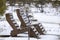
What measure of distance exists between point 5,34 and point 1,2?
195 cm

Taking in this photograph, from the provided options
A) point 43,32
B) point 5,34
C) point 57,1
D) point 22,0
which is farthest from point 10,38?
point 57,1

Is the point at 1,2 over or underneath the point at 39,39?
over

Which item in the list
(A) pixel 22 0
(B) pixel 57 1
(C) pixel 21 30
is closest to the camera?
(C) pixel 21 30

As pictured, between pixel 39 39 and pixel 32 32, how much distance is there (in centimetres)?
97

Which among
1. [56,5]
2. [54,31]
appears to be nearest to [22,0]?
[56,5]

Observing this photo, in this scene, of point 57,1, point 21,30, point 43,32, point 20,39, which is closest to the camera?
point 20,39

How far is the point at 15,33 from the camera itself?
54.5 ft

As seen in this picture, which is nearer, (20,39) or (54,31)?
(20,39)

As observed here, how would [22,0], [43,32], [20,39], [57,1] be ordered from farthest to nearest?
[57,1] → [22,0] → [43,32] → [20,39]

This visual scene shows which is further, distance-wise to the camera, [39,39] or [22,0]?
[22,0]

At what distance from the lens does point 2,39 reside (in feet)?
50.7

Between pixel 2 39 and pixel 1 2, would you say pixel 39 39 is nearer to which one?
pixel 2 39

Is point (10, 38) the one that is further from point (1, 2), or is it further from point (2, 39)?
point (1, 2)

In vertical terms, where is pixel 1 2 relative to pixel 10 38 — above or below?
above
